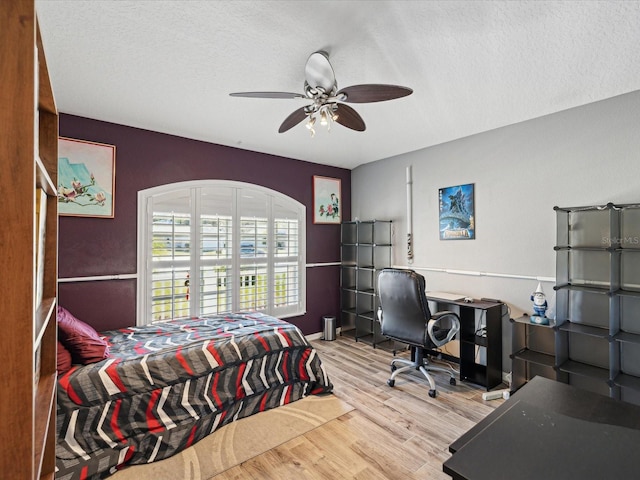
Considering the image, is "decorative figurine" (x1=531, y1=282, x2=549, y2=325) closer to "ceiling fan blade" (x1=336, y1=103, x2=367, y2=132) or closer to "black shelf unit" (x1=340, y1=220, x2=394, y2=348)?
"black shelf unit" (x1=340, y1=220, x2=394, y2=348)

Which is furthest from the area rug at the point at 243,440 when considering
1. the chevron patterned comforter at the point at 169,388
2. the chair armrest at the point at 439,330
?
the chair armrest at the point at 439,330

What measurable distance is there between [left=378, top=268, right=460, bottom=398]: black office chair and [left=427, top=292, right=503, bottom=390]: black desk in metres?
0.19

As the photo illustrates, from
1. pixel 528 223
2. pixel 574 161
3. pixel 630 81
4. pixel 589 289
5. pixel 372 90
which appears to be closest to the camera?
pixel 372 90

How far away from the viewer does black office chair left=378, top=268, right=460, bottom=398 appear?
9.26 ft

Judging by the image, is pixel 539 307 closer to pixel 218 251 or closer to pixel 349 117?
pixel 349 117

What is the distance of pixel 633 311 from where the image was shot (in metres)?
2.52

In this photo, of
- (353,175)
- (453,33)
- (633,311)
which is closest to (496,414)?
(453,33)

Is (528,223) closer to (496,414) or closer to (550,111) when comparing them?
(550,111)

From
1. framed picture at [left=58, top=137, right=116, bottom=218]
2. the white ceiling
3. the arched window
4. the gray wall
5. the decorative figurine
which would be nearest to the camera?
the white ceiling

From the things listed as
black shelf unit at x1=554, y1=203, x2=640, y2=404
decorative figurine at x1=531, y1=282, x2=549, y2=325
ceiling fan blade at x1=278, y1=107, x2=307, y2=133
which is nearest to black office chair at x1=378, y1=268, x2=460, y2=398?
decorative figurine at x1=531, y1=282, x2=549, y2=325

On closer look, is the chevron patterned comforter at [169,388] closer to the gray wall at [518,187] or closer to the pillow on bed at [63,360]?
the pillow on bed at [63,360]

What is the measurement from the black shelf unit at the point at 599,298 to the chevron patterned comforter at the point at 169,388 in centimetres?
216

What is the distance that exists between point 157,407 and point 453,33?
2994 mm

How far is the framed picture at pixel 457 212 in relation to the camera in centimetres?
354
